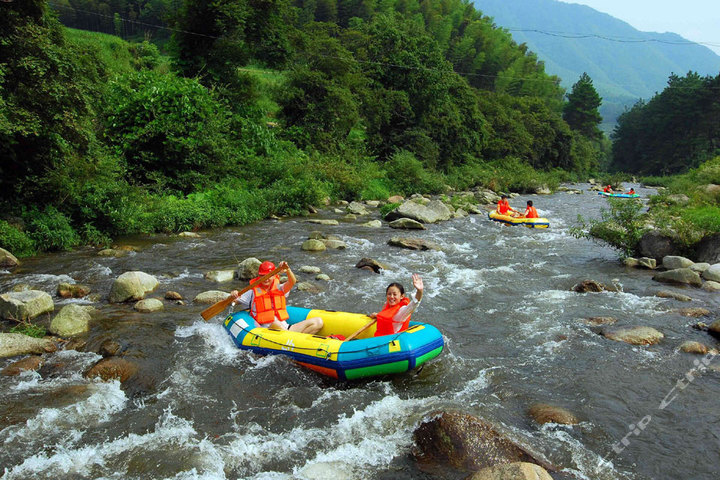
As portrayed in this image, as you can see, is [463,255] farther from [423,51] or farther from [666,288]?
[423,51]

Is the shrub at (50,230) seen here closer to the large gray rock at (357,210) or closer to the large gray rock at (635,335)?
the large gray rock at (357,210)

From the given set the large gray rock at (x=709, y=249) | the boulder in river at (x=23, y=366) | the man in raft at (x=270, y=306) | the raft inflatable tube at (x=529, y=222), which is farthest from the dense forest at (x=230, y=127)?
the large gray rock at (x=709, y=249)

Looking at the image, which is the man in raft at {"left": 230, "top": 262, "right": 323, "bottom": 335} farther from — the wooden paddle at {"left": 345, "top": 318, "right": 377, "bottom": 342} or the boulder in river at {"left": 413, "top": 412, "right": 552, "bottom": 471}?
the boulder in river at {"left": 413, "top": 412, "right": 552, "bottom": 471}

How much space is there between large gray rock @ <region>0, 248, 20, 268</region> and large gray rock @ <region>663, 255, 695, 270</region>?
14218 mm

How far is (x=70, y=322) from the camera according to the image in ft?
22.8

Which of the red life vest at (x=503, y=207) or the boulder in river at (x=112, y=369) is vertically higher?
the red life vest at (x=503, y=207)

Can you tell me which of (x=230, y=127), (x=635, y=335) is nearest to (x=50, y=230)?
(x=230, y=127)

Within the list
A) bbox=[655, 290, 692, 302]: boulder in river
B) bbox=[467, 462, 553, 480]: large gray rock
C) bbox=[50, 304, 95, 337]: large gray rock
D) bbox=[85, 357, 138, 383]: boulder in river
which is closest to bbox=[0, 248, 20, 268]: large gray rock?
bbox=[50, 304, 95, 337]: large gray rock

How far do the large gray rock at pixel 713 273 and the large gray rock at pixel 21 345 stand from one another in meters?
12.0

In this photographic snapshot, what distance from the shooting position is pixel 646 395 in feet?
18.9

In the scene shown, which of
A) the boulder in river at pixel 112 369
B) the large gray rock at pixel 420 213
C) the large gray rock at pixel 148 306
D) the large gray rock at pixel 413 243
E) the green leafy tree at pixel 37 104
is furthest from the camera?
the large gray rock at pixel 420 213

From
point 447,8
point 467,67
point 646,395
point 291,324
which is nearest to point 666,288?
point 646,395

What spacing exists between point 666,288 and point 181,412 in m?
9.43

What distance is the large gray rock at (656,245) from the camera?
475 inches
